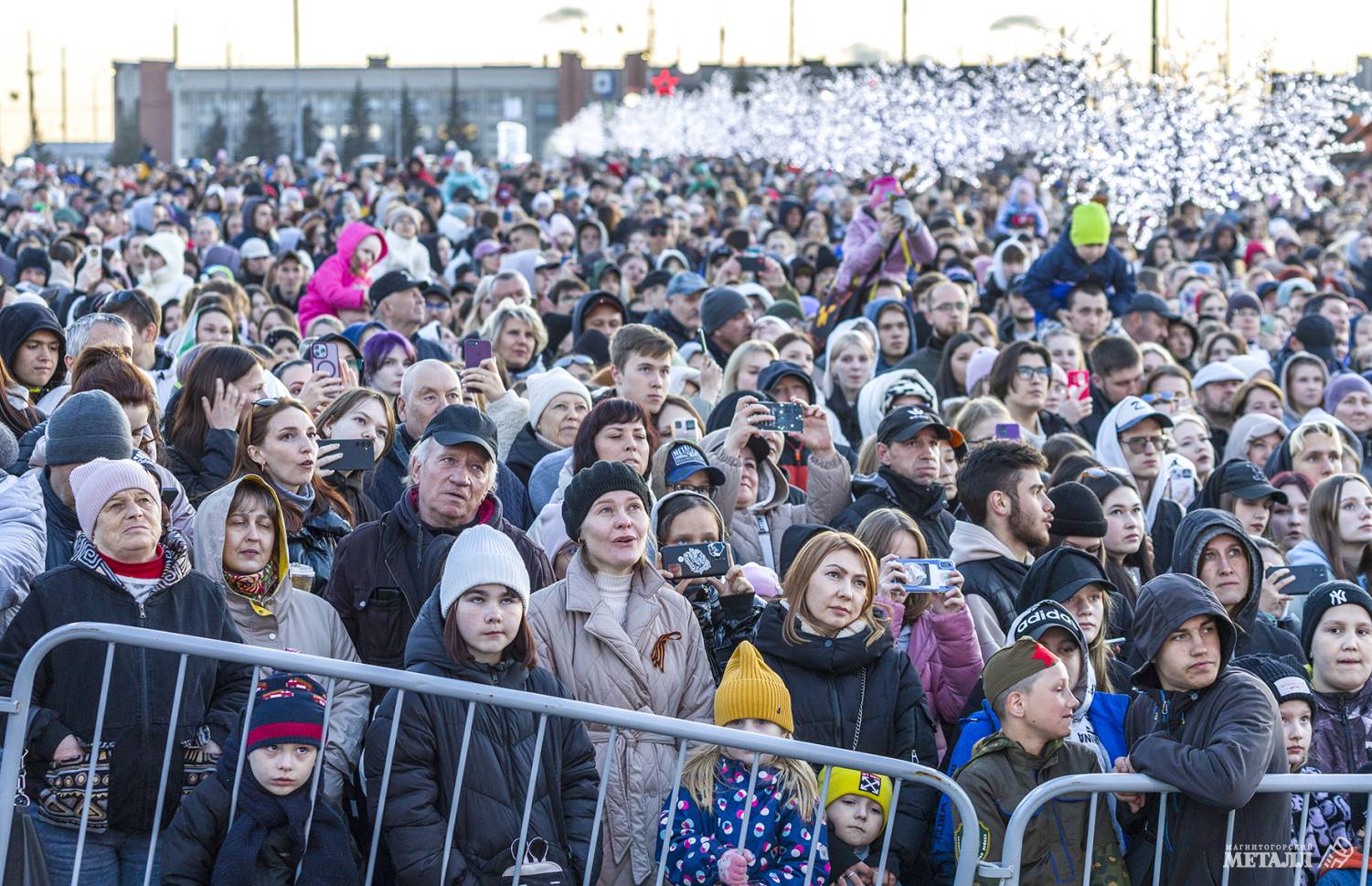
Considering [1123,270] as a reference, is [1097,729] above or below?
below

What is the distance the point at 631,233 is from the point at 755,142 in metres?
31.5

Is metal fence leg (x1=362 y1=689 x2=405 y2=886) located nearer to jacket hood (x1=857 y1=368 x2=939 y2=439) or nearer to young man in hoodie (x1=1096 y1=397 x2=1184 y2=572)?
jacket hood (x1=857 y1=368 x2=939 y2=439)

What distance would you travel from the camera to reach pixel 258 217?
59.4ft

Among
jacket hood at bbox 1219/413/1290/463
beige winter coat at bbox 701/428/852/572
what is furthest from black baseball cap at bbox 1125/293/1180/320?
beige winter coat at bbox 701/428/852/572

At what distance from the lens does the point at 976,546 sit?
639 cm

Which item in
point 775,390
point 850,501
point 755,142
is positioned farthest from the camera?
point 755,142

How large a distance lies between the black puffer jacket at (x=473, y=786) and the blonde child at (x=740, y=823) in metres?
0.27

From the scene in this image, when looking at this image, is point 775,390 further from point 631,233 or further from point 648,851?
point 631,233

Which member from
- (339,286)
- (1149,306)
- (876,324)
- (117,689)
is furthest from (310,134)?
(117,689)

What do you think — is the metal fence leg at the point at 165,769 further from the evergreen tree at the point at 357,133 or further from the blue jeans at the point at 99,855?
the evergreen tree at the point at 357,133

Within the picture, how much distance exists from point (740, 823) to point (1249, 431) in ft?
17.8

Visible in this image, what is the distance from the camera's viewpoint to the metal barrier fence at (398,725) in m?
4.60

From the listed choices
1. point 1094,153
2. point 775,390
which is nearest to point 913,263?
point 775,390

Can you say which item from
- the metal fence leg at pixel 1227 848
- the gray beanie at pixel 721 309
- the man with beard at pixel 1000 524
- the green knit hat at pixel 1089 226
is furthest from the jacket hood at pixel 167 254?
the metal fence leg at pixel 1227 848
